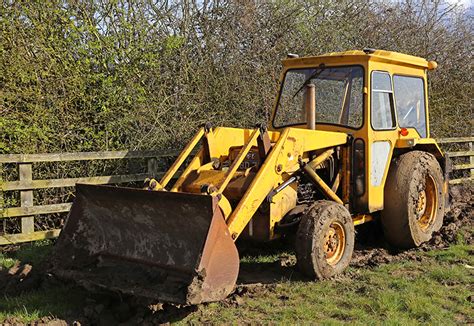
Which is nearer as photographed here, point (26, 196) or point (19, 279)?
point (19, 279)

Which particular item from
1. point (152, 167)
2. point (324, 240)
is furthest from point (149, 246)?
point (152, 167)

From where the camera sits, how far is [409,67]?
7.00 metres

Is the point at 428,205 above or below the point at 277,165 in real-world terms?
below

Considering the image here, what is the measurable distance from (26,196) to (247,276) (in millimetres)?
3104

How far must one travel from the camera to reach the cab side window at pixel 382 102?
626 cm

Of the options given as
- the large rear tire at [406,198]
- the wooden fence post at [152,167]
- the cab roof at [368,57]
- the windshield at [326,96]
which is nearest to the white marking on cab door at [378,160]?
the large rear tire at [406,198]

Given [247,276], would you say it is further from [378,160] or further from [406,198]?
[406,198]

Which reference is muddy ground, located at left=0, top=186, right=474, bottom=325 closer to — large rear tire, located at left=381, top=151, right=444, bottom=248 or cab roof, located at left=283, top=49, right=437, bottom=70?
large rear tire, located at left=381, top=151, right=444, bottom=248

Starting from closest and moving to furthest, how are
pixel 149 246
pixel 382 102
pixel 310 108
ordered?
pixel 149 246, pixel 310 108, pixel 382 102

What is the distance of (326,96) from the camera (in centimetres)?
655

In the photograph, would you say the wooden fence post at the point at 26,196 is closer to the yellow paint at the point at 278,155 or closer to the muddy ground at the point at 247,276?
the muddy ground at the point at 247,276

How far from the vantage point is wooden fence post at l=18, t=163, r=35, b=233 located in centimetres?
668

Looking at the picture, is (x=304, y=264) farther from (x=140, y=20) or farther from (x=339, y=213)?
(x=140, y=20)

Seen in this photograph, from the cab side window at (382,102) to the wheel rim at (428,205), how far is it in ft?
3.64
